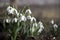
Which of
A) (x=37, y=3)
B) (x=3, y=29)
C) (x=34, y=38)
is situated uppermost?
(x=37, y=3)

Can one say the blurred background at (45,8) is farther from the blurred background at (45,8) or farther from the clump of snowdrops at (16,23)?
the clump of snowdrops at (16,23)

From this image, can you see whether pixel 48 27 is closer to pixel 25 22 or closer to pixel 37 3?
pixel 25 22

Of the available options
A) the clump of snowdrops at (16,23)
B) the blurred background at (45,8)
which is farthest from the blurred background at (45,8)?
the clump of snowdrops at (16,23)

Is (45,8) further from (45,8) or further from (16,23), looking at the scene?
(16,23)

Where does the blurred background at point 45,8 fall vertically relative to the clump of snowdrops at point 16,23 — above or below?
above

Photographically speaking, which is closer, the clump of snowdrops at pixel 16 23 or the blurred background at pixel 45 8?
the clump of snowdrops at pixel 16 23

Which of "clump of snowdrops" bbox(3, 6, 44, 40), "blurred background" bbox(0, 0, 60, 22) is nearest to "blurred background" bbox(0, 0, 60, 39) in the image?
"blurred background" bbox(0, 0, 60, 22)

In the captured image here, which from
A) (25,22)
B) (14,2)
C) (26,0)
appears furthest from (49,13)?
(25,22)

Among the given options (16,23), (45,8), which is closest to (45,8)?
(45,8)

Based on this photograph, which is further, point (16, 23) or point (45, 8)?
point (45, 8)

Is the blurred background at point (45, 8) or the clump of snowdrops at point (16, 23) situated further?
the blurred background at point (45, 8)

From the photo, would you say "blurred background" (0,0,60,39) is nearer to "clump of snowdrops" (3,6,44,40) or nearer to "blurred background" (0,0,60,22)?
"blurred background" (0,0,60,22)
